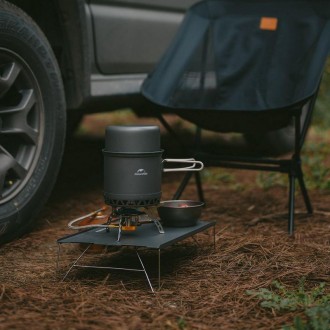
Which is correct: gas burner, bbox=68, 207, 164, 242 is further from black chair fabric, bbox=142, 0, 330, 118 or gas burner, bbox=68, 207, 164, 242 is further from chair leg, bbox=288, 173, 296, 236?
black chair fabric, bbox=142, 0, 330, 118

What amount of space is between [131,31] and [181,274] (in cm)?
179

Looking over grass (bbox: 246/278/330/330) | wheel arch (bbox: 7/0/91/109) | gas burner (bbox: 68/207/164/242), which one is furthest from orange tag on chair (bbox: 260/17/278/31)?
grass (bbox: 246/278/330/330)

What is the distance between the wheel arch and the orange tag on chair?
0.94 metres

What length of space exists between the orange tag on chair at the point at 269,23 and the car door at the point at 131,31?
29.1 inches

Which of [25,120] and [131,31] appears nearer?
[25,120]

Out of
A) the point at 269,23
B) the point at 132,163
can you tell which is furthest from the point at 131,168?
the point at 269,23

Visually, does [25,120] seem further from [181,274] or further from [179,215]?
[181,274]

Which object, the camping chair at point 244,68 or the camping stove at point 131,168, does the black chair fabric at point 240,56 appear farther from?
the camping stove at point 131,168

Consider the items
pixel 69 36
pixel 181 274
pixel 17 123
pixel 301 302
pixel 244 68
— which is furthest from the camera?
pixel 244 68

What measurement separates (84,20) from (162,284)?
1.54 meters

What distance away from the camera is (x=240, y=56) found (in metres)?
4.04

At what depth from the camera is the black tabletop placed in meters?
2.75

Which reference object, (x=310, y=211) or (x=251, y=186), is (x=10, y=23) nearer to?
(x=310, y=211)

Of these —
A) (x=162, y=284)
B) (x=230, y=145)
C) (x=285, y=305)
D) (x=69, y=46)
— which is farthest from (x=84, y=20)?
(x=230, y=145)
